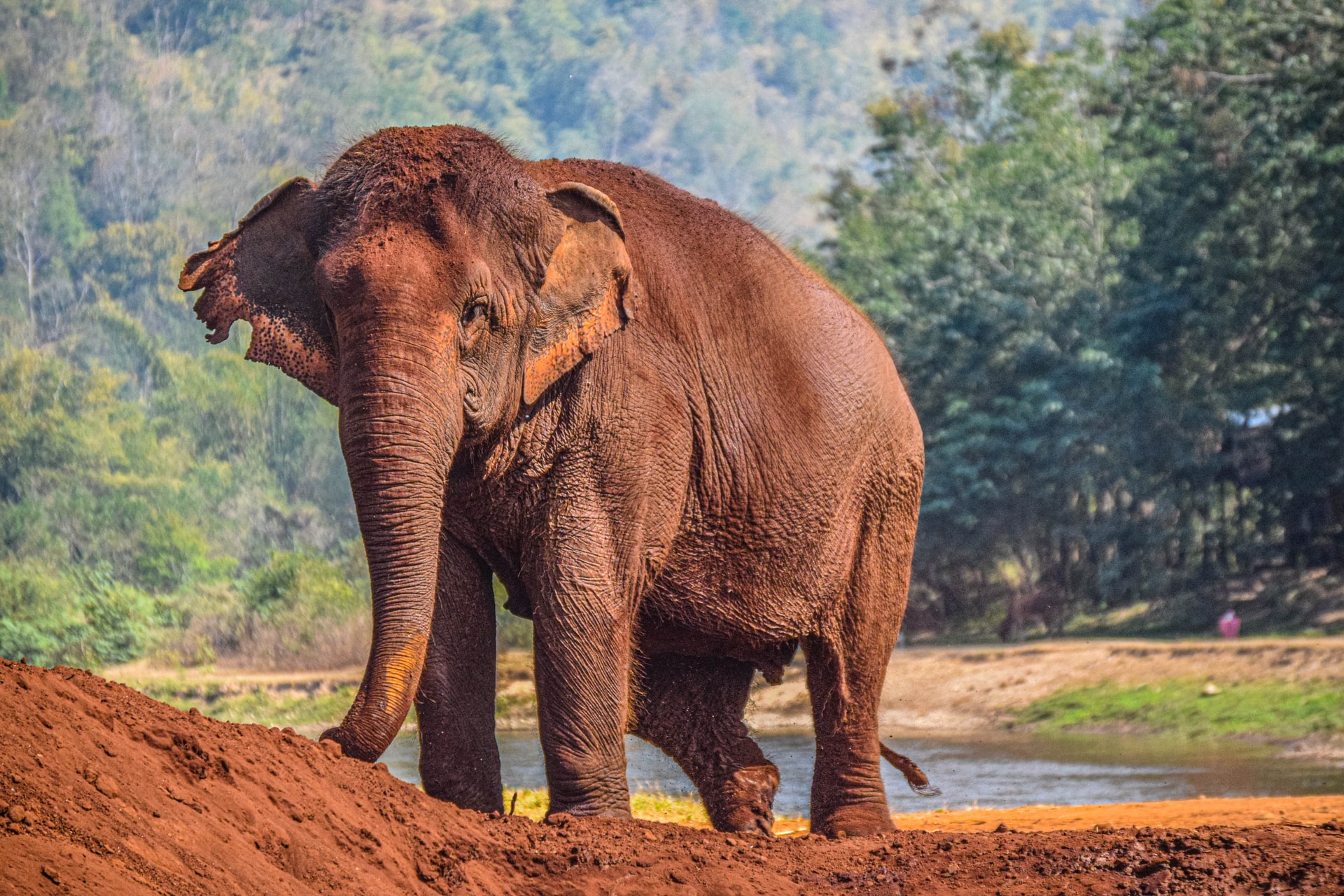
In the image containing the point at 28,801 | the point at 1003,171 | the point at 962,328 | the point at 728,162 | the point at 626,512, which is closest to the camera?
the point at 28,801

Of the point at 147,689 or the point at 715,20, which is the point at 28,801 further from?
the point at 715,20

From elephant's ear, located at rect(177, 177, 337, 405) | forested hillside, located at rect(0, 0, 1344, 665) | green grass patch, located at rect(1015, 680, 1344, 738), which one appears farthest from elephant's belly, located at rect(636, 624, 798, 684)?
green grass patch, located at rect(1015, 680, 1344, 738)

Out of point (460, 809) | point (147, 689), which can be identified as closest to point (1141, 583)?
point (147, 689)

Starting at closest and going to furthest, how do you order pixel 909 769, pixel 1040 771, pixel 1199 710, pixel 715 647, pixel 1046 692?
pixel 715 647, pixel 909 769, pixel 1040 771, pixel 1199 710, pixel 1046 692

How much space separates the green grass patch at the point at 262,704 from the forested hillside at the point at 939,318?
2.57 meters

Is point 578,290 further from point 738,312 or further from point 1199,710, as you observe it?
point 1199,710

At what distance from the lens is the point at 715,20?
558 ft

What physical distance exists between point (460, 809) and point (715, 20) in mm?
169318

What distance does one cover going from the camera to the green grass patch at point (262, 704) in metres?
35.7

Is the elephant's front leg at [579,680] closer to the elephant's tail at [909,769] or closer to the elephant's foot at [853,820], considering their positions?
the elephant's foot at [853,820]

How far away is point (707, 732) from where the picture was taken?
905 cm

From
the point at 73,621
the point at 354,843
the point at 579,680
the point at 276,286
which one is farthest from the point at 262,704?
the point at 354,843

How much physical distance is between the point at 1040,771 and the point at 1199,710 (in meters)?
4.49

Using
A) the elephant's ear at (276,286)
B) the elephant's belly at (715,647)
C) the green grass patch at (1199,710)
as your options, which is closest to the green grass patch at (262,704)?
the green grass patch at (1199,710)
